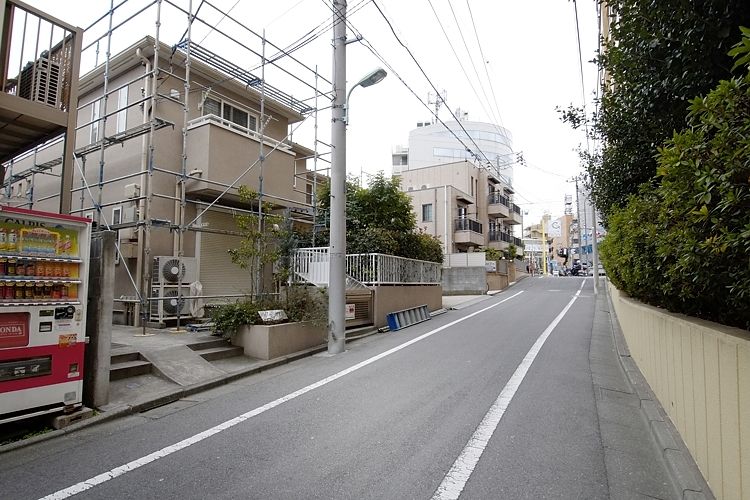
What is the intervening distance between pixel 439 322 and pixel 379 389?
27.2ft

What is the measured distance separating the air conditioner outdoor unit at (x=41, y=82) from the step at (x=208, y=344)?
450 centimetres

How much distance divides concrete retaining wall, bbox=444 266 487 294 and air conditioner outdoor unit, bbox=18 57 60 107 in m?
25.2

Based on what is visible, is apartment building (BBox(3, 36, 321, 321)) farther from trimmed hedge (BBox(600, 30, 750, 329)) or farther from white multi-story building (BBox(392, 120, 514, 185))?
white multi-story building (BBox(392, 120, 514, 185))

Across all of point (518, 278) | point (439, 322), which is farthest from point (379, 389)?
point (518, 278)

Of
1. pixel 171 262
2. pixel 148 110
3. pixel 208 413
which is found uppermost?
pixel 148 110

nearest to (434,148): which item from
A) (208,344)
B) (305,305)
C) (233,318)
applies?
(305,305)

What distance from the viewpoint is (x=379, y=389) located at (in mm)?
6469

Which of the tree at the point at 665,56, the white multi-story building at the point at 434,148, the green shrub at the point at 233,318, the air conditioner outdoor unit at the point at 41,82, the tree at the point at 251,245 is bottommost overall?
the green shrub at the point at 233,318

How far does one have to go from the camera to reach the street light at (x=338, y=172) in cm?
982

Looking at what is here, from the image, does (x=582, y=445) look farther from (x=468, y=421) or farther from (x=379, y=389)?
(x=379, y=389)

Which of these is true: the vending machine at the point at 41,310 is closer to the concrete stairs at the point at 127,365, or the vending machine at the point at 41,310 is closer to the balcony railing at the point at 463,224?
the concrete stairs at the point at 127,365

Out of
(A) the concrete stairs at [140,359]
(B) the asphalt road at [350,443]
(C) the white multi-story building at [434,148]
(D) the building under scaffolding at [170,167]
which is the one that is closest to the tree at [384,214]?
(D) the building under scaffolding at [170,167]

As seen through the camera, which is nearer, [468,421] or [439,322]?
[468,421]

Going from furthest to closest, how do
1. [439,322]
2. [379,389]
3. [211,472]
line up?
[439,322] → [379,389] → [211,472]
